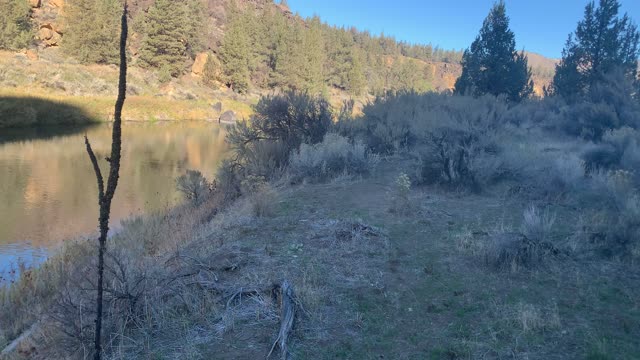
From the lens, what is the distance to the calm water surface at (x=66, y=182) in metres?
10.4

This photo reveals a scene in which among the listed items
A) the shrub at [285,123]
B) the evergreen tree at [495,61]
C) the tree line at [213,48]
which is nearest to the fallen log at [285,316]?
the shrub at [285,123]

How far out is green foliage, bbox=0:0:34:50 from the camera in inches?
1671

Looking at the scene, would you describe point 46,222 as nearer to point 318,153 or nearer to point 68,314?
point 318,153

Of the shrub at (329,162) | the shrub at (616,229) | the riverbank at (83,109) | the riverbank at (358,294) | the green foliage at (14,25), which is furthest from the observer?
the green foliage at (14,25)

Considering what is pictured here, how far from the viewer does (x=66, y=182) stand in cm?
1546

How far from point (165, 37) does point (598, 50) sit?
4278 centimetres

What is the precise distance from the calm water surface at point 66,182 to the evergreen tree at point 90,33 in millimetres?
23772

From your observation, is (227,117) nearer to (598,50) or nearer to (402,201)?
(598,50)

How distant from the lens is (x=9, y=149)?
20453mm

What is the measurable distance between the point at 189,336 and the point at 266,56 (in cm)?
6284

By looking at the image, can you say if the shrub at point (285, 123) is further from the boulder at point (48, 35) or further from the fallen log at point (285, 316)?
the boulder at point (48, 35)

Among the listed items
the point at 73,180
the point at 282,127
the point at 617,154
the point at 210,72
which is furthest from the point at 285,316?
the point at 210,72

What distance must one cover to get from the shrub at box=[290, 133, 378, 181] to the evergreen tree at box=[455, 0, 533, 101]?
14.4m

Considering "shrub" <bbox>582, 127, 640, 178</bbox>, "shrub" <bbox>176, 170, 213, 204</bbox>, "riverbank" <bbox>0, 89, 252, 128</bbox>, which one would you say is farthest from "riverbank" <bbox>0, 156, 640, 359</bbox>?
"riverbank" <bbox>0, 89, 252, 128</bbox>
